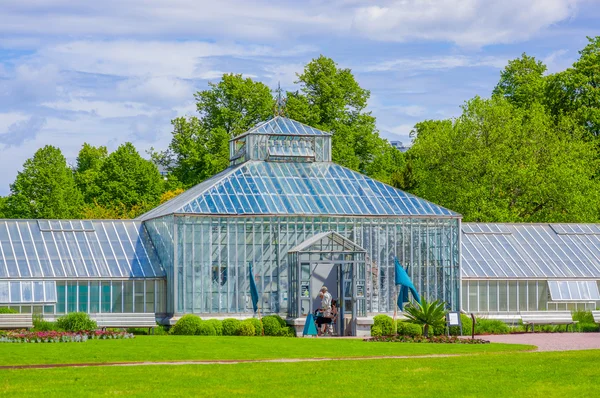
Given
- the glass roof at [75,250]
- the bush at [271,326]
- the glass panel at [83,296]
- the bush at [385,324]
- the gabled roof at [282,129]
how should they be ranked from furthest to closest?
the gabled roof at [282,129] → the glass roof at [75,250] → the glass panel at [83,296] → the bush at [385,324] → the bush at [271,326]

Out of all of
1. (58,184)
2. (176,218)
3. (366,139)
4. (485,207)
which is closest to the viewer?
(176,218)

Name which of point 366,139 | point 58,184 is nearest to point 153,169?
point 58,184

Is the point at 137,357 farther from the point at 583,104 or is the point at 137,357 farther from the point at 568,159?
the point at 583,104

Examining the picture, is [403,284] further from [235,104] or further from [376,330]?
[235,104]

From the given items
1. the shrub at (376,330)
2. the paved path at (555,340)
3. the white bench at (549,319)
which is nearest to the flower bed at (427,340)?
the paved path at (555,340)

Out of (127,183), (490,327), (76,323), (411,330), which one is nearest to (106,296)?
(76,323)

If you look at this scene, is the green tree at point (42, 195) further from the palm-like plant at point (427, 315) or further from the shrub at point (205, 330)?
the palm-like plant at point (427, 315)

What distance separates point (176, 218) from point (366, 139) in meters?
33.0

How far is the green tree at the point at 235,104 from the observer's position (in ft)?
239

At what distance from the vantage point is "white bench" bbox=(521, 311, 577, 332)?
1714 inches

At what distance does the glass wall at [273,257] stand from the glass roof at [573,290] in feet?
18.2

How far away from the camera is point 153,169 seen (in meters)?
74.7

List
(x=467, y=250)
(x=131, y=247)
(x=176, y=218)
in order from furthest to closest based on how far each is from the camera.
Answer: (x=467, y=250) → (x=131, y=247) → (x=176, y=218)

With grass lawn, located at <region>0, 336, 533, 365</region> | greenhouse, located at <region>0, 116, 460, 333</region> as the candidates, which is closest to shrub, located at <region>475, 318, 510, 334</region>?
greenhouse, located at <region>0, 116, 460, 333</region>
